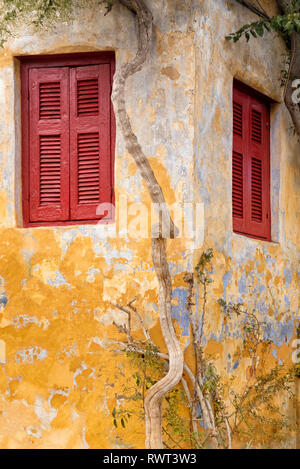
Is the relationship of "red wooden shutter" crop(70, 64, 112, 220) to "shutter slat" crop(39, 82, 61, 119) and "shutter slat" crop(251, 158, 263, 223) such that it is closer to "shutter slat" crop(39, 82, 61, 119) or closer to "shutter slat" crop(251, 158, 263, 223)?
"shutter slat" crop(39, 82, 61, 119)

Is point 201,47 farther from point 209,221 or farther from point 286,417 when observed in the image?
point 286,417

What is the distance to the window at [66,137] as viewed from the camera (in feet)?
26.7

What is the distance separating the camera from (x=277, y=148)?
9148 millimetres

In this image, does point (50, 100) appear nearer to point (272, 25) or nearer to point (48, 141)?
point (48, 141)

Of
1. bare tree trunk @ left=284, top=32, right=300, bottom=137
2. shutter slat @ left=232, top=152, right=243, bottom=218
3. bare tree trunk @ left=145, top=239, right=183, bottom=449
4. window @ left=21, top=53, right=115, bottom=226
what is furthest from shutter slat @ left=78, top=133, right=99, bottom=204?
bare tree trunk @ left=284, top=32, right=300, bottom=137

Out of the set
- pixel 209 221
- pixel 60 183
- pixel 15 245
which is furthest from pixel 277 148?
pixel 15 245

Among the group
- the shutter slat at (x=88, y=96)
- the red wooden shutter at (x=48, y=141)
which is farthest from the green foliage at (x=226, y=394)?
the shutter slat at (x=88, y=96)

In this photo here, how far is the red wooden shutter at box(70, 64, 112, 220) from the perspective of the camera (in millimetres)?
8117

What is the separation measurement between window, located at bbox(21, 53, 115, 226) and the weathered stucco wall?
0.46ft

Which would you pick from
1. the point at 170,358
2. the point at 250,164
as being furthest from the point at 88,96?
the point at 170,358

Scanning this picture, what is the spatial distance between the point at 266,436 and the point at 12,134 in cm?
366

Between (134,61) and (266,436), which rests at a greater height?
(134,61)

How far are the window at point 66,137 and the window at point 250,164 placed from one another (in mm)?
1319

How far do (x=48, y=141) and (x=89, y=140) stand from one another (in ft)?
1.26
